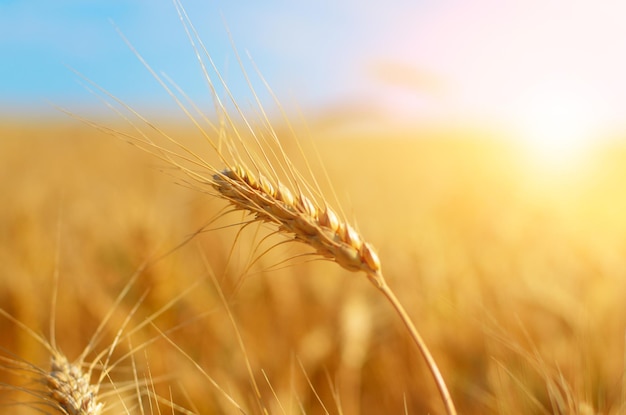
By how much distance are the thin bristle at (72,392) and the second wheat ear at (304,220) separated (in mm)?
291

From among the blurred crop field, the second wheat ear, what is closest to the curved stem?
the second wheat ear

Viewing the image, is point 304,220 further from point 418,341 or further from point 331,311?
point 331,311

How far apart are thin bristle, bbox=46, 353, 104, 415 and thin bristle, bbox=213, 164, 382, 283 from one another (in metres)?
0.29

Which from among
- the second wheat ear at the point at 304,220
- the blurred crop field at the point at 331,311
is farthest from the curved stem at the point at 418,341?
the blurred crop field at the point at 331,311

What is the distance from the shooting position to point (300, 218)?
50cm

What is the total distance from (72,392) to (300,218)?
0.34 m

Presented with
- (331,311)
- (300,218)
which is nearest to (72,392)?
(300,218)

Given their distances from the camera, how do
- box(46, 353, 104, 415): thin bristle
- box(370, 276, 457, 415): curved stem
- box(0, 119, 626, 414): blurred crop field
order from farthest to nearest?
box(0, 119, 626, 414): blurred crop field < box(46, 353, 104, 415): thin bristle < box(370, 276, 457, 415): curved stem

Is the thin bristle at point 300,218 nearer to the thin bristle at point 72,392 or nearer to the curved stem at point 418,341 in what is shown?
the curved stem at point 418,341

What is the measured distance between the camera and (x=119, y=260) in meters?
1.62

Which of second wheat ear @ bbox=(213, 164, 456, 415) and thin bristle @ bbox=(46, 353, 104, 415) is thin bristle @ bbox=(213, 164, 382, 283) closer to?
second wheat ear @ bbox=(213, 164, 456, 415)

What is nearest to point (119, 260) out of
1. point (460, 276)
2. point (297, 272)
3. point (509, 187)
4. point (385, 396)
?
point (297, 272)

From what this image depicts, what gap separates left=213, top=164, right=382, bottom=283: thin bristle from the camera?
492 mm

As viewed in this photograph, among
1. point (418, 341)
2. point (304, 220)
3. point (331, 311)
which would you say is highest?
point (304, 220)
